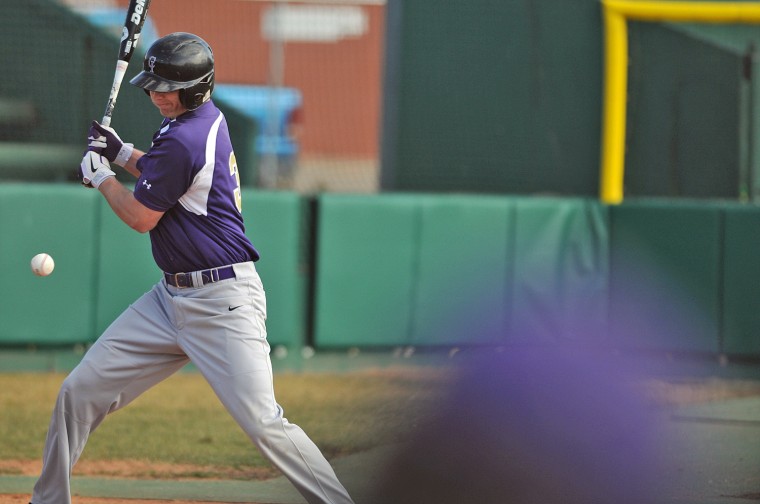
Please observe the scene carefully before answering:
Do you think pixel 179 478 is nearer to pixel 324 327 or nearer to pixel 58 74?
pixel 324 327

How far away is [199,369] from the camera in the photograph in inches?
173

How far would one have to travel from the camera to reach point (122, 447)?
6336mm

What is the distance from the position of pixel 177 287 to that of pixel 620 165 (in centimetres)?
591

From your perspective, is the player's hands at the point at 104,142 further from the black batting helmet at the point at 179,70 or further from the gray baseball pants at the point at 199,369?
the gray baseball pants at the point at 199,369

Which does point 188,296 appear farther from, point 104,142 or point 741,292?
point 741,292

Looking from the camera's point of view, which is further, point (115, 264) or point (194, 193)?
point (115, 264)

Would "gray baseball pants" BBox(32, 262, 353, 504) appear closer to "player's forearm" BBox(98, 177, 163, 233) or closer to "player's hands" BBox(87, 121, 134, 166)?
"player's forearm" BBox(98, 177, 163, 233)

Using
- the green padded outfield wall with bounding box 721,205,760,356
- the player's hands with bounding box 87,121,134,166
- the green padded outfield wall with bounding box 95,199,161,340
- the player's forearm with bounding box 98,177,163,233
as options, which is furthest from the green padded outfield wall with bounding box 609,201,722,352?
the player's forearm with bounding box 98,177,163,233

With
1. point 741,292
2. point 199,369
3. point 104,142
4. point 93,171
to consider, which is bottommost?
point 199,369

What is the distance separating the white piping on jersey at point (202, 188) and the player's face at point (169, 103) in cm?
19

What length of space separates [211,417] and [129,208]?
3.18 metres

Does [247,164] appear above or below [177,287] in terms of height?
above

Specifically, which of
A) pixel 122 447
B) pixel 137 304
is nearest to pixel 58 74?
pixel 122 447

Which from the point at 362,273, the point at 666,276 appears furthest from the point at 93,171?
the point at 666,276
